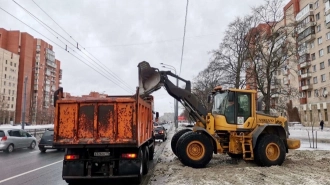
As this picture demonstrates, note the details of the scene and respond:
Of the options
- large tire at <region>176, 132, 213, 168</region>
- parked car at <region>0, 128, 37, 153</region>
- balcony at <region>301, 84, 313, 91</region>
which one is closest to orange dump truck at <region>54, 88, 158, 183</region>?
large tire at <region>176, 132, 213, 168</region>

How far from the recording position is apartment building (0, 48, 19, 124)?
290ft

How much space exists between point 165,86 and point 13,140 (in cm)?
1215

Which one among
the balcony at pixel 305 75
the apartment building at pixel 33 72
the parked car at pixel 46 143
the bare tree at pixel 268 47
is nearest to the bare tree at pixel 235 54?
the bare tree at pixel 268 47

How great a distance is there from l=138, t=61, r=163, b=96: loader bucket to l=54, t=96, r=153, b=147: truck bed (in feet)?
11.6

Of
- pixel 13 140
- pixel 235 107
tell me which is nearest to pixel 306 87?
pixel 235 107

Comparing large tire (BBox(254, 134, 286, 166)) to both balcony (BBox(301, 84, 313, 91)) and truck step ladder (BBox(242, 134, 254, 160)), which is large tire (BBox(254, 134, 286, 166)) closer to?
truck step ladder (BBox(242, 134, 254, 160))

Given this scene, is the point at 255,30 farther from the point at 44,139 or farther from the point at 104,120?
the point at 104,120

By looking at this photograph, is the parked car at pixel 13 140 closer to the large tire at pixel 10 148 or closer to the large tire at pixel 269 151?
the large tire at pixel 10 148

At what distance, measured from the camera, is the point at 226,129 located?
1111 centimetres

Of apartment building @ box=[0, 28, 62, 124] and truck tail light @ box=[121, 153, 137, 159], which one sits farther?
apartment building @ box=[0, 28, 62, 124]

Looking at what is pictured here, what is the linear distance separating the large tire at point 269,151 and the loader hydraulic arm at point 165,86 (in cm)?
226

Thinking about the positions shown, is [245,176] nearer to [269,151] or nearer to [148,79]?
[269,151]

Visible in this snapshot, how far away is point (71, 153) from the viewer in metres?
8.01

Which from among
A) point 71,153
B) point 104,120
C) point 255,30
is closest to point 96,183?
point 71,153
